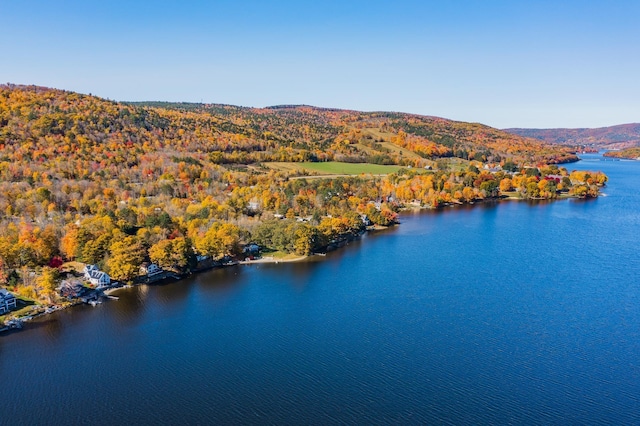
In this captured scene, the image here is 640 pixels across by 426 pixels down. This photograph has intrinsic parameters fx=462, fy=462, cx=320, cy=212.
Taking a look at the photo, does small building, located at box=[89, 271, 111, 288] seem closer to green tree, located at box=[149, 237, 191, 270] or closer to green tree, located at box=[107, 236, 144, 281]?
green tree, located at box=[107, 236, 144, 281]

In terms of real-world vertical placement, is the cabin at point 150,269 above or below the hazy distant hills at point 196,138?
below

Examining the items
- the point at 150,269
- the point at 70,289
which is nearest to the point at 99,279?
the point at 70,289

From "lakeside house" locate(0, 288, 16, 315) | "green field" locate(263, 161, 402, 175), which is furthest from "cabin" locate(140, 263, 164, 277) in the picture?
"green field" locate(263, 161, 402, 175)

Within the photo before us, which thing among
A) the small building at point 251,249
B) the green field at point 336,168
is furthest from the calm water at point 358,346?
the green field at point 336,168

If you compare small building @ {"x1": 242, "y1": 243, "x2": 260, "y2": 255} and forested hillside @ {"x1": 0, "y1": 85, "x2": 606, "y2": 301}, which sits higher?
forested hillside @ {"x1": 0, "y1": 85, "x2": 606, "y2": 301}

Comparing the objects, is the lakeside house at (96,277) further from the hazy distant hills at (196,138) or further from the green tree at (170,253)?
the hazy distant hills at (196,138)

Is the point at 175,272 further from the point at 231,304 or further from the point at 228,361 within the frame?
the point at 228,361
